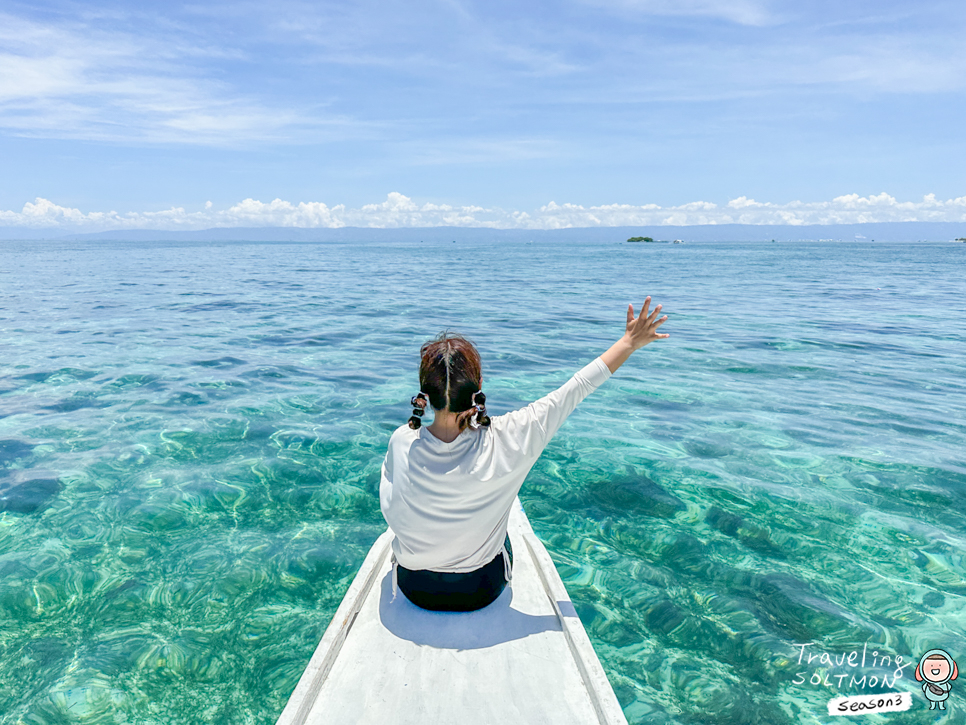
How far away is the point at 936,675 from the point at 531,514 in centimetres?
395

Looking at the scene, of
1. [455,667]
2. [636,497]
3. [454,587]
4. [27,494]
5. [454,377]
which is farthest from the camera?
[636,497]

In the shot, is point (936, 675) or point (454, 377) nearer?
point (454, 377)

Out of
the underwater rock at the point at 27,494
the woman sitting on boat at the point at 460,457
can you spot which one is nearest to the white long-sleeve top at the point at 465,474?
the woman sitting on boat at the point at 460,457

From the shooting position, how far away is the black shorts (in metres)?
3.60

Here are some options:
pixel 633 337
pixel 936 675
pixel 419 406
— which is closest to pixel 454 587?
pixel 419 406

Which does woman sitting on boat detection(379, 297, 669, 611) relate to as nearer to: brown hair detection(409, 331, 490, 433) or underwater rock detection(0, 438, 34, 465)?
brown hair detection(409, 331, 490, 433)

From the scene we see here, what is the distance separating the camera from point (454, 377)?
9.91 feet

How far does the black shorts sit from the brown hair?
112cm

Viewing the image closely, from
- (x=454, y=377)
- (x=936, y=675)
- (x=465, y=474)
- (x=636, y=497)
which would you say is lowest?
(x=936, y=675)

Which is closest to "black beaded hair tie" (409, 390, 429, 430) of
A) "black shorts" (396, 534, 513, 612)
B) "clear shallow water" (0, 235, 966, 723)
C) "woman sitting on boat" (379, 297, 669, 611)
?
"woman sitting on boat" (379, 297, 669, 611)

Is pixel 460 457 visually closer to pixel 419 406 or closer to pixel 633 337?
pixel 419 406

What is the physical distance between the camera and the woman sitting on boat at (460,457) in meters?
3.07

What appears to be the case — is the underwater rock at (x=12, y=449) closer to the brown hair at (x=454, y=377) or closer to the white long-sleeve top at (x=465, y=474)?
the white long-sleeve top at (x=465, y=474)

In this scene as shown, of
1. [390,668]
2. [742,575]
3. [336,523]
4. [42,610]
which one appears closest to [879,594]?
[742,575]
